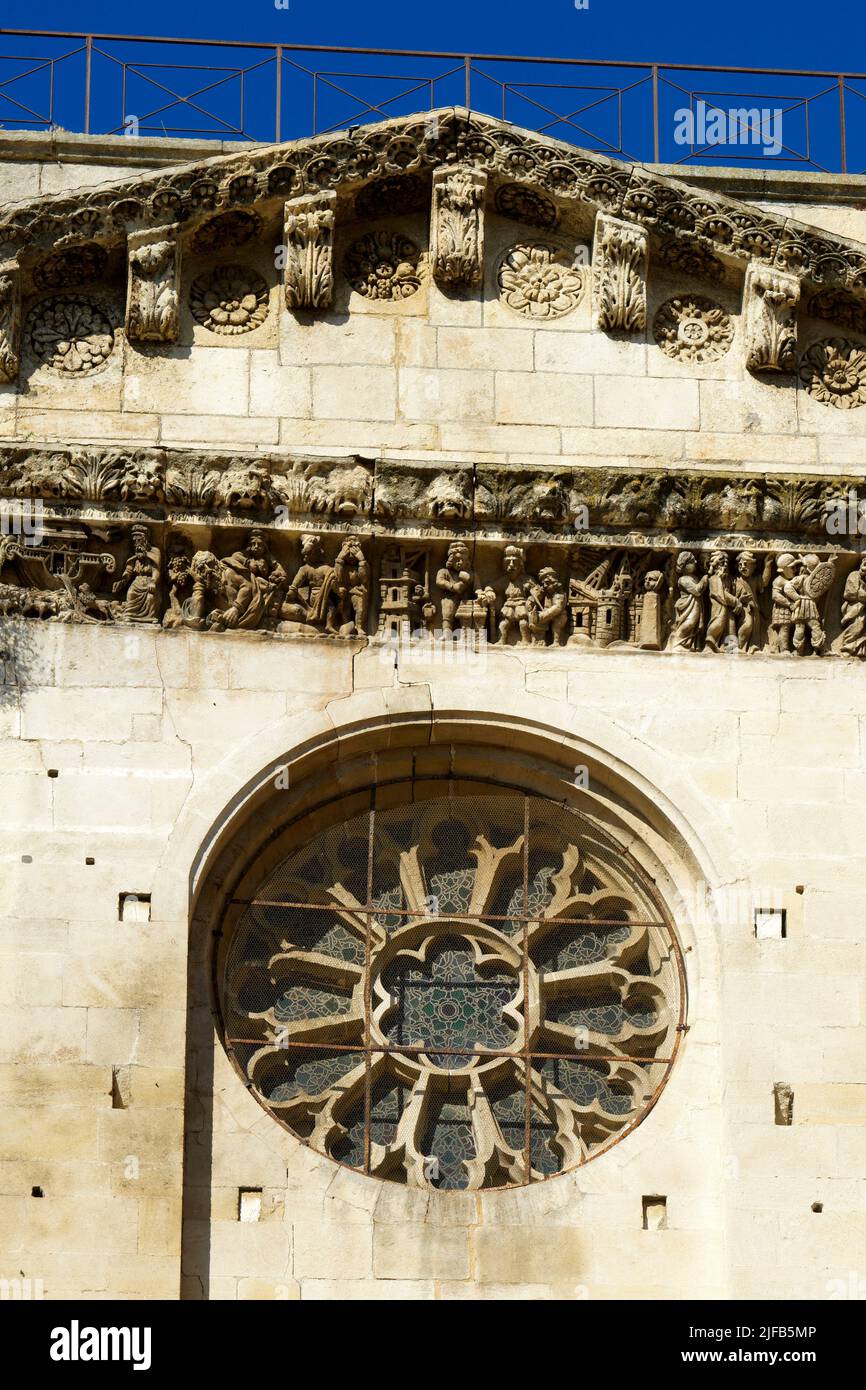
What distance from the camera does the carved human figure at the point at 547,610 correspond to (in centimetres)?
2117

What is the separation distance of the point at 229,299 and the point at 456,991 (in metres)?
5.27

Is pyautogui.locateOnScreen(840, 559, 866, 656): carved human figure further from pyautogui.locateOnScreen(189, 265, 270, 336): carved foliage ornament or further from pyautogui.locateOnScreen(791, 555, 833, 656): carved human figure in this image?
pyautogui.locateOnScreen(189, 265, 270, 336): carved foliage ornament

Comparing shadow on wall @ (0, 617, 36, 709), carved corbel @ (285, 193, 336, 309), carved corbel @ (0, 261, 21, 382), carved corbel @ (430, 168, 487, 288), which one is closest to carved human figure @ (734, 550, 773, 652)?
carved corbel @ (430, 168, 487, 288)

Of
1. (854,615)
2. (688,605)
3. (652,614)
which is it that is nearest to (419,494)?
(652,614)

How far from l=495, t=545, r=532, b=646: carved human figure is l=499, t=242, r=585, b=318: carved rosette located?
2065 millimetres

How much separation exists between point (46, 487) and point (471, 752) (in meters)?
3.39

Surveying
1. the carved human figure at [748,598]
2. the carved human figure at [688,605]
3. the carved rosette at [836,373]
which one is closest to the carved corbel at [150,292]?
the carved human figure at [688,605]

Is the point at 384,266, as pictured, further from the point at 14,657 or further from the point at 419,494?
the point at 14,657

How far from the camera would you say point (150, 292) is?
21.8m

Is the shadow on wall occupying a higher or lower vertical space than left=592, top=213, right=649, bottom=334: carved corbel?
lower

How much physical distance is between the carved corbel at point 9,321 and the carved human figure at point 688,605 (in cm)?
484

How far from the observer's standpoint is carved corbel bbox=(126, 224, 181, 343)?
21.8 m

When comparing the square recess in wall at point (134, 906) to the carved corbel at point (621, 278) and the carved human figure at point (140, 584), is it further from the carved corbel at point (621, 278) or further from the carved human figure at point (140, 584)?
the carved corbel at point (621, 278)

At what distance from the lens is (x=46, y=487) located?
20.9 m
